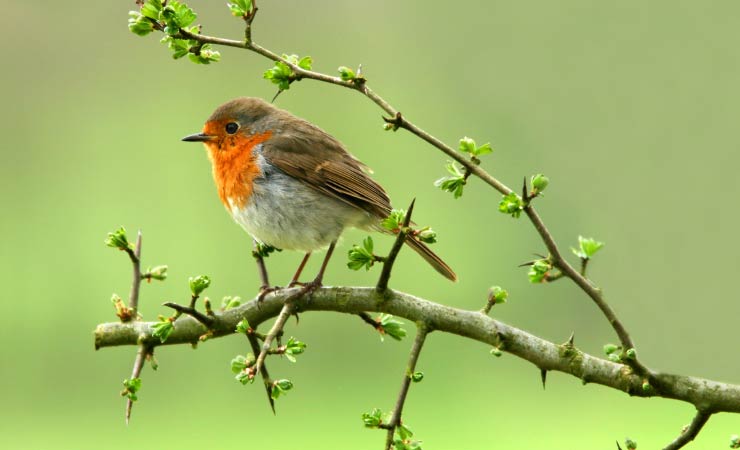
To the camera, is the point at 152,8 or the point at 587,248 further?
the point at 152,8

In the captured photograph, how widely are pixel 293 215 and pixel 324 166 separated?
14.1 inches

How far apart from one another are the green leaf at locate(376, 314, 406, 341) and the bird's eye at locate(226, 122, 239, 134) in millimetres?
2164

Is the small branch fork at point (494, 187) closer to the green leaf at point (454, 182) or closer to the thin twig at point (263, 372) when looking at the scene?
the green leaf at point (454, 182)

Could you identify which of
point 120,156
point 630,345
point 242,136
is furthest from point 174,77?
point 630,345

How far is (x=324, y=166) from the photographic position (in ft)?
16.4

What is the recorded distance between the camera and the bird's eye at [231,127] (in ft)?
17.3

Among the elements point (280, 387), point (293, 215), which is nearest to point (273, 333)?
point (280, 387)

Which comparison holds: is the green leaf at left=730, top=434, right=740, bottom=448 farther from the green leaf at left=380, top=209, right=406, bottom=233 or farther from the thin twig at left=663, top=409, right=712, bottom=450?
the green leaf at left=380, top=209, right=406, bottom=233

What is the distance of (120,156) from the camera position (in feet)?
57.2

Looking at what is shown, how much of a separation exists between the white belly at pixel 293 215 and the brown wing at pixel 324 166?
43mm

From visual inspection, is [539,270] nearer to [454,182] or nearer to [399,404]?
[454,182]

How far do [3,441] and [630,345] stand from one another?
11.1 meters

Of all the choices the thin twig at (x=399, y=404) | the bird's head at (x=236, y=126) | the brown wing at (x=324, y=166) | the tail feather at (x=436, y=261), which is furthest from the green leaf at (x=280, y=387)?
the bird's head at (x=236, y=126)

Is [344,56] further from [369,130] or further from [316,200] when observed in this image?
[316,200]
